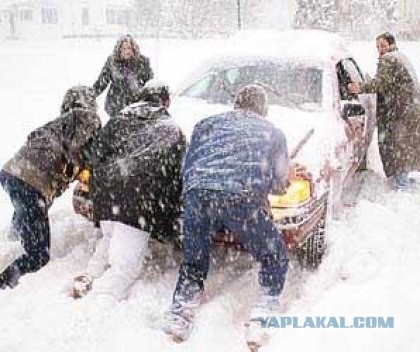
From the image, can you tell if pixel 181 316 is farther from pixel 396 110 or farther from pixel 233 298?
pixel 396 110

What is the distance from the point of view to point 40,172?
15.5 feet

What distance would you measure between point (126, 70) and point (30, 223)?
10.2 feet

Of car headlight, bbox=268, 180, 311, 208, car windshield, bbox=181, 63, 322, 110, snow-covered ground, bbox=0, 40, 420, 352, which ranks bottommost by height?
snow-covered ground, bbox=0, 40, 420, 352

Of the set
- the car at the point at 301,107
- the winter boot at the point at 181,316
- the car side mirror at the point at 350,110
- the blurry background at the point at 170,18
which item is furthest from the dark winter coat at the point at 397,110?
the blurry background at the point at 170,18

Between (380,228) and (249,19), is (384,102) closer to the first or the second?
(380,228)

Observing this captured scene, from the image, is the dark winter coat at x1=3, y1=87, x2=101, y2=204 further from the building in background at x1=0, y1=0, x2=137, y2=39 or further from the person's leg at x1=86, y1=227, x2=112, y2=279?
the building in background at x1=0, y1=0, x2=137, y2=39

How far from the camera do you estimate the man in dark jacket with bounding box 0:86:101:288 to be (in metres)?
4.74

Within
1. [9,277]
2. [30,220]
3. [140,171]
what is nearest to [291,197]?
[140,171]

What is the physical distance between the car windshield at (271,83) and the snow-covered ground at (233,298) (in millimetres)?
1303

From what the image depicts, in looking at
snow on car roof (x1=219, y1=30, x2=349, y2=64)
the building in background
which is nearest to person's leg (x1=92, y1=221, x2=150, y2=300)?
snow on car roof (x1=219, y1=30, x2=349, y2=64)

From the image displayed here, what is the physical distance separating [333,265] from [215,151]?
1721mm

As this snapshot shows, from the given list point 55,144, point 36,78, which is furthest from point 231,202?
point 36,78

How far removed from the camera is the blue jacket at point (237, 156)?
4133 mm

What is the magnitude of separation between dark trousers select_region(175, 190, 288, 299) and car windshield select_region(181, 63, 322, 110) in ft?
7.29
